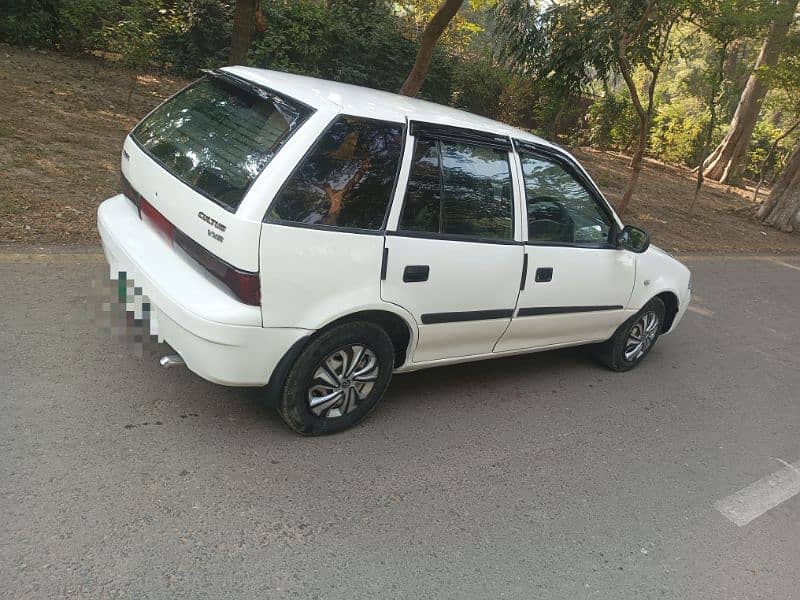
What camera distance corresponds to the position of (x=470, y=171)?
3738 millimetres

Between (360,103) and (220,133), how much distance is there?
30.0 inches

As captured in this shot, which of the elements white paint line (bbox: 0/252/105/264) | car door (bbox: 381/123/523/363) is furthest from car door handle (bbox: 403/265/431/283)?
white paint line (bbox: 0/252/105/264)

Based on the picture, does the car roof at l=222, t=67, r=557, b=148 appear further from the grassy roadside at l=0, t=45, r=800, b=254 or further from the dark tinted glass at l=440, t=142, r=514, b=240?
the grassy roadside at l=0, t=45, r=800, b=254

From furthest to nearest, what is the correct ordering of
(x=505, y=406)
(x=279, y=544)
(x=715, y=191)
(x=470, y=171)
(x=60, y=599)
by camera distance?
(x=715, y=191), (x=505, y=406), (x=470, y=171), (x=279, y=544), (x=60, y=599)

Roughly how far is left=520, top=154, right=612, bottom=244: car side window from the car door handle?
0.90m

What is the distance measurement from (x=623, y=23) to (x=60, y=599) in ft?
35.7

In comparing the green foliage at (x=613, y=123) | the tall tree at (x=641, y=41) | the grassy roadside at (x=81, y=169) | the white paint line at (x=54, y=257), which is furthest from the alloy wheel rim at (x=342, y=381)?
the green foliage at (x=613, y=123)

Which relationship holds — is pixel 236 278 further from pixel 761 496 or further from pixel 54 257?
pixel 761 496

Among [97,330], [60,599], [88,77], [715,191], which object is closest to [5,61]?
[88,77]

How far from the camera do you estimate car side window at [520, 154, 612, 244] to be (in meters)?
4.04

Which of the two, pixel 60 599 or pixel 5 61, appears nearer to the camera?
pixel 60 599

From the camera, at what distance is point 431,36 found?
887 cm

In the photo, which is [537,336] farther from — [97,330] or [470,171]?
[97,330]

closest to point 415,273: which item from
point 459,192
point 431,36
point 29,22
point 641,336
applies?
point 459,192
